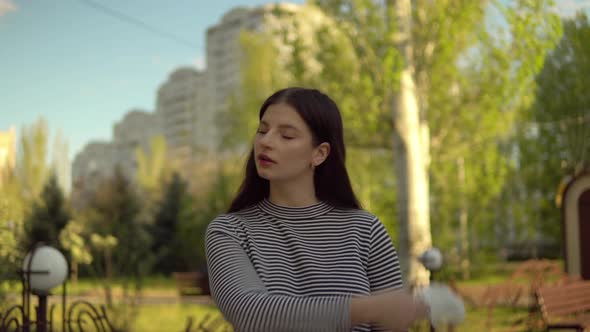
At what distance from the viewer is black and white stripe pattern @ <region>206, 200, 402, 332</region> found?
3.78 feet

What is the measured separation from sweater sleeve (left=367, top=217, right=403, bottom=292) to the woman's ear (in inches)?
7.1

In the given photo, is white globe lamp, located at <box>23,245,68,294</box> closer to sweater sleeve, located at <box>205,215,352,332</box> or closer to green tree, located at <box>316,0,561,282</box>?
sweater sleeve, located at <box>205,215,352,332</box>

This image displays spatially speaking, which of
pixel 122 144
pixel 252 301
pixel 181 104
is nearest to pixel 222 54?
pixel 181 104

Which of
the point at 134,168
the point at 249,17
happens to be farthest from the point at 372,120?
the point at 134,168

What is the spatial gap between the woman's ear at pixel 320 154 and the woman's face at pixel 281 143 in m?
0.05

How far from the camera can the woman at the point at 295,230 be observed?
1273mm

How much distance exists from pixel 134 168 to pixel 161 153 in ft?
176

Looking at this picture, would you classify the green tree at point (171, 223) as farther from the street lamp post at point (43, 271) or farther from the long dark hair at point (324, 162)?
the long dark hair at point (324, 162)

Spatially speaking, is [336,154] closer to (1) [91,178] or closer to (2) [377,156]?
(2) [377,156]

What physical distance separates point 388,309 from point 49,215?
23.4 meters

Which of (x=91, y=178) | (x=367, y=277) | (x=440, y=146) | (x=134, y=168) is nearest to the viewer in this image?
(x=367, y=277)

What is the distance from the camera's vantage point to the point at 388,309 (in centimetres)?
111

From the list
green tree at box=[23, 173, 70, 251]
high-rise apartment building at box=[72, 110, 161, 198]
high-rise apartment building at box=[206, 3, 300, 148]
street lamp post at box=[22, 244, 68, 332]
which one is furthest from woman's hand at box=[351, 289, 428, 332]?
high-rise apartment building at box=[72, 110, 161, 198]

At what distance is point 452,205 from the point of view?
18016 mm
